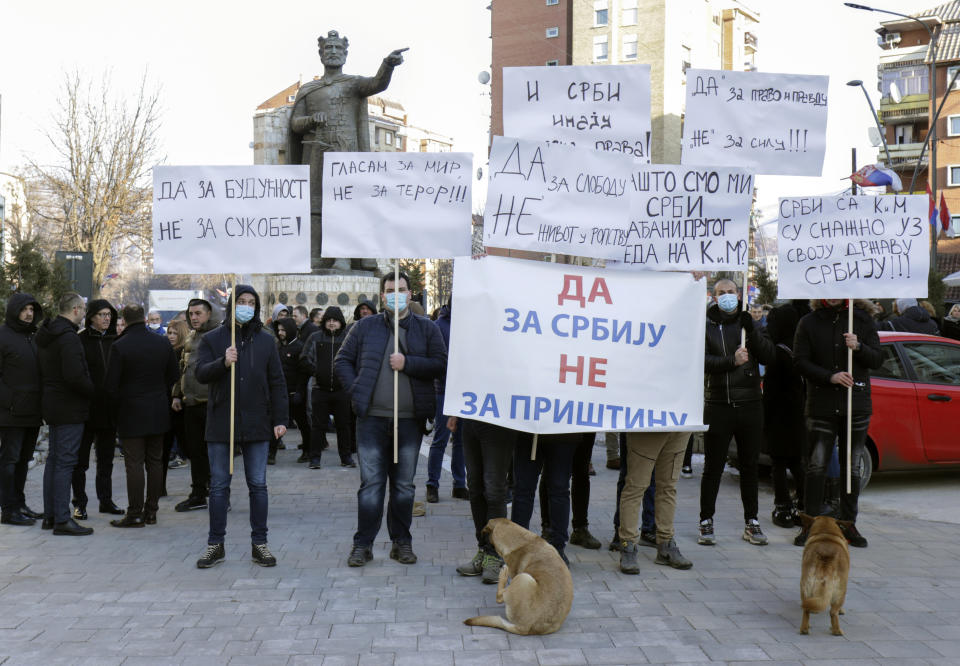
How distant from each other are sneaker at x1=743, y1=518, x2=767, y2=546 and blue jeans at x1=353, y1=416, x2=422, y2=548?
2.67m

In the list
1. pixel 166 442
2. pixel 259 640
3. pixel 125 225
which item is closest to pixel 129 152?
pixel 125 225

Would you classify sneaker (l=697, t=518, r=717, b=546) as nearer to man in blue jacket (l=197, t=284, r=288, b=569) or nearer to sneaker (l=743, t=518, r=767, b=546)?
sneaker (l=743, t=518, r=767, b=546)

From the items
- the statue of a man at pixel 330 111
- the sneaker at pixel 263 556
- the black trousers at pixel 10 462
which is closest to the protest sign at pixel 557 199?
the sneaker at pixel 263 556

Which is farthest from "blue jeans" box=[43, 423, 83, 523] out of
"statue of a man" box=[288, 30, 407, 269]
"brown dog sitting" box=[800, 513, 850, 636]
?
"statue of a man" box=[288, 30, 407, 269]

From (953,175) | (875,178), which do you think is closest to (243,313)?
(875,178)

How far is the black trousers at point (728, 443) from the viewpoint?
23.6ft

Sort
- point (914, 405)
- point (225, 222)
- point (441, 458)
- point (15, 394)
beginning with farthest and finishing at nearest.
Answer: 1. point (914, 405)
2. point (441, 458)
3. point (15, 394)
4. point (225, 222)

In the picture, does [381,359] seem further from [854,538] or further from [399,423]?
[854,538]

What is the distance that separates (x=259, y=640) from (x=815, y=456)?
4.42m

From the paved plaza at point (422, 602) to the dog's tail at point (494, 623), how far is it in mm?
43

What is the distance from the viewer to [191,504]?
29.3 ft

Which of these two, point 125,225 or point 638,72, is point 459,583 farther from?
point 125,225

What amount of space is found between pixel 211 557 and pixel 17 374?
8.98 ft

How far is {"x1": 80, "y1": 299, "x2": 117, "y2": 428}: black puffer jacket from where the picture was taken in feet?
27.7
